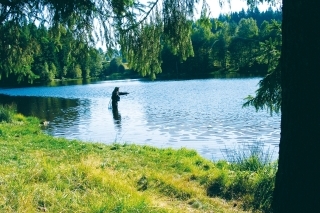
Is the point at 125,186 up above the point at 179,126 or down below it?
above

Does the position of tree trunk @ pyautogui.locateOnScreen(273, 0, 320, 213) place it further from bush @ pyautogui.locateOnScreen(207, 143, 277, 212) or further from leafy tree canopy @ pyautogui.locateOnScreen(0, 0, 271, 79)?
bush @ pyautogui.locateOnScreen(207, 143, 277, 212)

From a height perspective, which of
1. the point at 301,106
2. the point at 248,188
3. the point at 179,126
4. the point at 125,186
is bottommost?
the point at 179,126

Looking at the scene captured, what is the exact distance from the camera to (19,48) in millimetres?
5059

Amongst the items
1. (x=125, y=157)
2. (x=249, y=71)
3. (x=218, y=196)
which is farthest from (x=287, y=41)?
(x=249, y=71)

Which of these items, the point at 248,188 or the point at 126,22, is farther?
the point at 248,188

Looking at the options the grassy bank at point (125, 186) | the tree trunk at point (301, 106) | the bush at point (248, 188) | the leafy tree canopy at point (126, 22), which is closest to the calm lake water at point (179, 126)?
the grassy bank at point (125, 186)

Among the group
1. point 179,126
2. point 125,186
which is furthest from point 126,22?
point 179,126

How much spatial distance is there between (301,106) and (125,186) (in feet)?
13.1

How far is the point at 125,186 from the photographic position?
5773mm

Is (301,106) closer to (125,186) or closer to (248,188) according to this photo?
(125,186)

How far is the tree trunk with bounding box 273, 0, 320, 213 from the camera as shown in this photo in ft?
7.57

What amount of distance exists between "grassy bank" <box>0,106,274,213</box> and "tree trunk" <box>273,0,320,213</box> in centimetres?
261

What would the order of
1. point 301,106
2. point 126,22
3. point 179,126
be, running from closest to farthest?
point 301,106 < point 126,22 < point 179,126

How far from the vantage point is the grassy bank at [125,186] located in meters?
4.69
